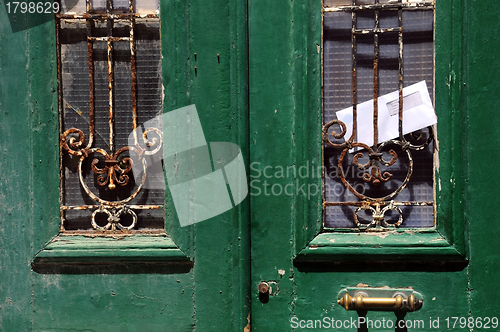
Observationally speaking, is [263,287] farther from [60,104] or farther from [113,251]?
[60,104]

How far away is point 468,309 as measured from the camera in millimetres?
1418

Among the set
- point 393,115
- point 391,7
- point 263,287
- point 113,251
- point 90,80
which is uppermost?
point 391,7

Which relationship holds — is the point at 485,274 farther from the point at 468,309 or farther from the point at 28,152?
the point at 28,152

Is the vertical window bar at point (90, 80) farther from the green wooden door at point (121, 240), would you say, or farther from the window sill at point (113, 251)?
the window sill at point (113, 251)

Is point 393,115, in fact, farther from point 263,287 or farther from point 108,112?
point 108,112

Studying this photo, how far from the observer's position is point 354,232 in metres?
1.46

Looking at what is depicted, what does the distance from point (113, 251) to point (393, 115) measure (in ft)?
3.89

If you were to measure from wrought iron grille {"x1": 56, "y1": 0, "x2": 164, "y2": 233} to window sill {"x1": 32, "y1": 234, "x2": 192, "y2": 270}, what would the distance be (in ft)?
0.16

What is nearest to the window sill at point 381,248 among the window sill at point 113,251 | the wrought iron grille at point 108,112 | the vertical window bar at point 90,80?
the window sill at point 113,251

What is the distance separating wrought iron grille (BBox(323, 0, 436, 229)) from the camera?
1.44 meters

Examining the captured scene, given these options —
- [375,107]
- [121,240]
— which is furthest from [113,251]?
[375,107]

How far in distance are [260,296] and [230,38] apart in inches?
39.2

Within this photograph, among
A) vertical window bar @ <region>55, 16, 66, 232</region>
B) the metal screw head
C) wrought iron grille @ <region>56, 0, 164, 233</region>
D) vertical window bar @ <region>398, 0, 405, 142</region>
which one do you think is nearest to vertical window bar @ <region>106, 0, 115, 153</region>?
wrought iron grille @ <region>56, 0, 164, 233</region>

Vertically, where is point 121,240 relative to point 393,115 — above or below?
below
